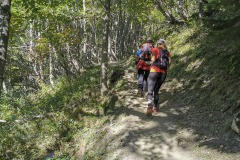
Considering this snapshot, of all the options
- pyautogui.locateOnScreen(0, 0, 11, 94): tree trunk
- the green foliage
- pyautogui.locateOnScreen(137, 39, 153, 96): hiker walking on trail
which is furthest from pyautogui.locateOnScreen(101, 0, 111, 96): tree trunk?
pyautogui.locateOnScreen(0, 0, 11, 94): tree trunk

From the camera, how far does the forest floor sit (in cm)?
613

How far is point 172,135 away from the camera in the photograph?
723 centimetres

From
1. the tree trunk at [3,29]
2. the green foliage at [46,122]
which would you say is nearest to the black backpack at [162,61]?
the green foliage at [46,122]

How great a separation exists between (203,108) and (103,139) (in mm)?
3106

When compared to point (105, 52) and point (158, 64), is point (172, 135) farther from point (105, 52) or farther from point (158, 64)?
point (105, 52)

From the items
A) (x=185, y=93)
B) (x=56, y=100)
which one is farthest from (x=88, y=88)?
(x=185, y=93)

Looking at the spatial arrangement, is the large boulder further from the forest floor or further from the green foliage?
the green foliage

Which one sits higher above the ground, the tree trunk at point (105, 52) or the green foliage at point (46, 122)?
the tree trunk at point (105, 52)

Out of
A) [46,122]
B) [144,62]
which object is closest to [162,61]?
[144,62]

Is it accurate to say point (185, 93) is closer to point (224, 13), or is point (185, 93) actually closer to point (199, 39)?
point (199, 39)

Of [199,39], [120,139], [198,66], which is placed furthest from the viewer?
[199,39]

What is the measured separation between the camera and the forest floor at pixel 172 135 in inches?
241

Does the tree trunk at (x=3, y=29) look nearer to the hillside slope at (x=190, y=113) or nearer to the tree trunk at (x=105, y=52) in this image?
the hillside slope at (x=190, y=113)

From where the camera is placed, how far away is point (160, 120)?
324 inches
